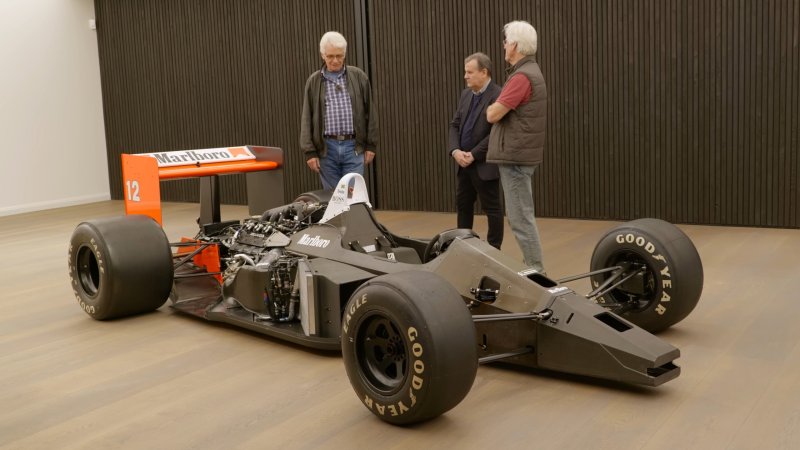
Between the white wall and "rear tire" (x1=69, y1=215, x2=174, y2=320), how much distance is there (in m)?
7.32

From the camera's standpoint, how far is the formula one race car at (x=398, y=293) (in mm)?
3697

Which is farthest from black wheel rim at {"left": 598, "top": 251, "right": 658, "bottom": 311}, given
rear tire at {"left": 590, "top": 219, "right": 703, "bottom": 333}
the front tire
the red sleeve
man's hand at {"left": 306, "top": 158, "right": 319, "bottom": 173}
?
man's hand at {"left": 306, "top": 158, "right": 319, "bottom": 173}

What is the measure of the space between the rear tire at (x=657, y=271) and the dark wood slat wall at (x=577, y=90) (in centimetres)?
402

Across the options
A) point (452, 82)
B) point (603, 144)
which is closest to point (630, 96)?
point (603, 144)

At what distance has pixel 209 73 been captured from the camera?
12.3 meters

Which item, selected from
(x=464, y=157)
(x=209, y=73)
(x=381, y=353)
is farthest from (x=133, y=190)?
(x=209, y=73)

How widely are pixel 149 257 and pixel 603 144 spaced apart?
17.2 feet

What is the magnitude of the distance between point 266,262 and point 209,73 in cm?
751

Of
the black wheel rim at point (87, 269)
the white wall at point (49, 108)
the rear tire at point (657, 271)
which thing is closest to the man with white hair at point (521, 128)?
the rear tire at point (657, 271)

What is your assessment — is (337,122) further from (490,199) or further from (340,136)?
(490,199)

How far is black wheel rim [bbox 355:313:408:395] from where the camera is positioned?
383 centimetres

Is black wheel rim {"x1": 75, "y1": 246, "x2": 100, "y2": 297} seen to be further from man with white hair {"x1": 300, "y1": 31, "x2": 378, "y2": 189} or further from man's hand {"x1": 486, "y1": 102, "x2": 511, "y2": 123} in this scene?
man's hand {"x1": 486, "y1": 102, "x2": 511, "y2": 123}

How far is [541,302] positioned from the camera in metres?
4.27

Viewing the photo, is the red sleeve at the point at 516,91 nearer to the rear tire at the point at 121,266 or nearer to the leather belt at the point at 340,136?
the leather belt at the point at 340,136
